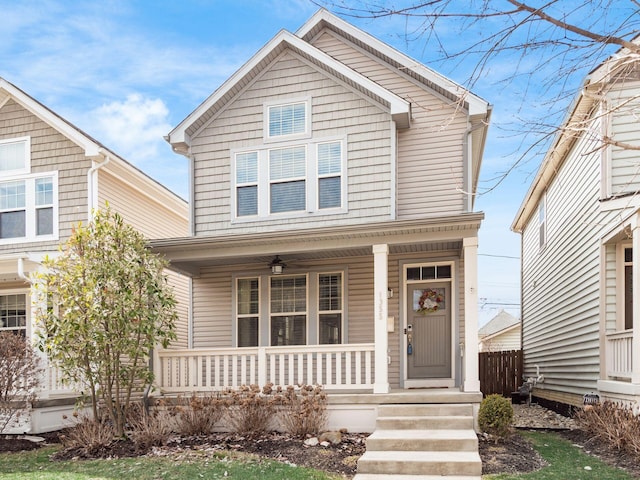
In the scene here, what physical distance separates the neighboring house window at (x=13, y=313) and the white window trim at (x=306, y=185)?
5.02 metres

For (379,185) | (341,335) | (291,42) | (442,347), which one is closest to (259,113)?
(291,42)

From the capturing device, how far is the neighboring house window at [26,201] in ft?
39.9

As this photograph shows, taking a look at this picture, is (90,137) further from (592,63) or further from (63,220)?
(592,63)

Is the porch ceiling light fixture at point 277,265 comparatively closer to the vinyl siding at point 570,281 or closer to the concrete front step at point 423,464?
the concrete front step at point 423,464

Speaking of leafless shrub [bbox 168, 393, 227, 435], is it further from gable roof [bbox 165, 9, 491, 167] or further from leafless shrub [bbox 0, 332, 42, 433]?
gable roof [bbox 165, 9, 491, 167]

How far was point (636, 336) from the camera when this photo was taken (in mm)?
8367

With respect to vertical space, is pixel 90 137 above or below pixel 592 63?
above

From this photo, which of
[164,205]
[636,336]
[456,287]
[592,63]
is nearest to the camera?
[592,63]

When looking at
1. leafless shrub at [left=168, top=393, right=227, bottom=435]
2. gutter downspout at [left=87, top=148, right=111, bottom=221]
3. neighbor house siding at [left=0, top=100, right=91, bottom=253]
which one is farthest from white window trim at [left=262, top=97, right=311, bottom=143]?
leafless shrub at [left=168, top=393, right=227, bottom=435]

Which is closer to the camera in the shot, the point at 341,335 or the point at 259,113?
the point at 341,335

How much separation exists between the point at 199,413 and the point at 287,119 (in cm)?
572

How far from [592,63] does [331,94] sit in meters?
6.98

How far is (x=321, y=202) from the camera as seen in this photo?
36.0ft

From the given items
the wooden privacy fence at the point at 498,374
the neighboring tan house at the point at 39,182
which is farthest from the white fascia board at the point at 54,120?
the wooden privacy fence at the point at 498,374
